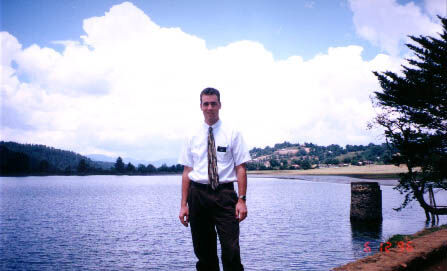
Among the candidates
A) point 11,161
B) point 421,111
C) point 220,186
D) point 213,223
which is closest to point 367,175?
point 421,111

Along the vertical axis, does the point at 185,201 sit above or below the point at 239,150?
below

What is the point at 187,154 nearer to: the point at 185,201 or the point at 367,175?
the point at 185,201

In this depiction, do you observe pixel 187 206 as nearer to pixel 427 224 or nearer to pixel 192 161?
pixel 192 161

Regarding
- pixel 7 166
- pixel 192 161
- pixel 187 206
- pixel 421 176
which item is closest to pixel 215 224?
pixel 187 206

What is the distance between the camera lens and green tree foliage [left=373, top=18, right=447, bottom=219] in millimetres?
16891

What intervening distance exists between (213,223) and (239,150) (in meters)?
1.08

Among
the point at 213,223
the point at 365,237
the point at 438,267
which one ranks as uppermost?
the point at 213,223

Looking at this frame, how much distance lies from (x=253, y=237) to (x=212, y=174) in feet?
51.5

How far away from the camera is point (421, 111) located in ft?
57.8

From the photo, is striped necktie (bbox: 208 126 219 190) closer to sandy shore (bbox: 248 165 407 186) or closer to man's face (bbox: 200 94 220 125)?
man's face (bbox: 200 94 220 125)

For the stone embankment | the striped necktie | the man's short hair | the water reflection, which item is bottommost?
the water reflection

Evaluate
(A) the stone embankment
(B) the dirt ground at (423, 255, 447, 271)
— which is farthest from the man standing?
(B) the dirt ground at (423, 255, 447, 271)

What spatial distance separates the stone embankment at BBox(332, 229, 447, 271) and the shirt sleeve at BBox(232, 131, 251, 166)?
1836mm

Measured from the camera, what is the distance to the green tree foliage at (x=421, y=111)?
16.9 meters
